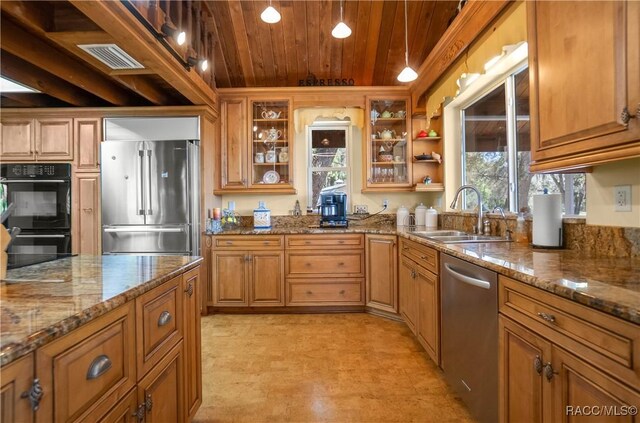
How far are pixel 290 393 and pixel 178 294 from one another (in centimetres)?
102

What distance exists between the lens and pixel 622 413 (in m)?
0.80

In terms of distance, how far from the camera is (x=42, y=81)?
285 cm

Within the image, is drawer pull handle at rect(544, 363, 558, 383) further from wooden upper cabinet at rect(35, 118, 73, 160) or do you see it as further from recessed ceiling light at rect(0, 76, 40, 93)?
wooden upper cabinet at rect(35, 118, 73, 160)

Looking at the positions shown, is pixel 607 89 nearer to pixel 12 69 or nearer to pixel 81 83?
pixel 81 83

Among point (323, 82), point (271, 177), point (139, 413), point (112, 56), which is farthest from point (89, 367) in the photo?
point (323, 82)

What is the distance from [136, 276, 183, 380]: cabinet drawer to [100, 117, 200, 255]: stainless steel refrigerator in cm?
198

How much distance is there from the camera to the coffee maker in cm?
365

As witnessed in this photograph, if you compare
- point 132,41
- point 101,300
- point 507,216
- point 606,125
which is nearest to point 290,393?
point 101,300

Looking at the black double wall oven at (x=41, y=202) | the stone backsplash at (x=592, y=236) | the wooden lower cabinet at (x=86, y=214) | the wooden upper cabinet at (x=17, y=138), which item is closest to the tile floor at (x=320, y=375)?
the stone backsplash at (x=592, y=236)

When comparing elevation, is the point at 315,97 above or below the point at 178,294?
above

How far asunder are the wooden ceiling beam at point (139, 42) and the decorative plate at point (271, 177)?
116 cm

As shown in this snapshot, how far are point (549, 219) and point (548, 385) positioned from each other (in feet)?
3.27

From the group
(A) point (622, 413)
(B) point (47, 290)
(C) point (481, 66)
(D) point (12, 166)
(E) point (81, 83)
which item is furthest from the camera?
(D) point (12, 166)

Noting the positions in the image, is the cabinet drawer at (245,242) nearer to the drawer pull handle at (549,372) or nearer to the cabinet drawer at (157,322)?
the cabinet drawer at (157,322)
